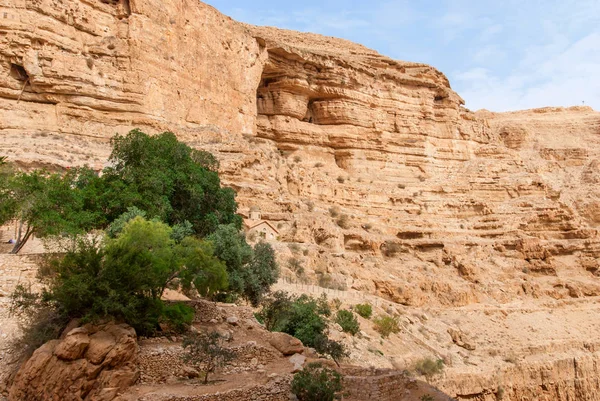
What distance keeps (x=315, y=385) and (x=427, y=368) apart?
35.7ft

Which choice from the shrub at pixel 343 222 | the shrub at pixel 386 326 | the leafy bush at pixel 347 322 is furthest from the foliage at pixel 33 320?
the shrub at pixel 343 222

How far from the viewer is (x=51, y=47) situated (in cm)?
2936

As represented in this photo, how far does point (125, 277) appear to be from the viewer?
13.2 m

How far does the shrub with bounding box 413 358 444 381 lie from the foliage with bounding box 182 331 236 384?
10090mm

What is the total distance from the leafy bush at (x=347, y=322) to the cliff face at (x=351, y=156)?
14.1 feet

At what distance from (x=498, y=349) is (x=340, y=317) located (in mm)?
9846

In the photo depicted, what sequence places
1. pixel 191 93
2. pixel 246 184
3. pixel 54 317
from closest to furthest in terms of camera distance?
pixel 54 317
pixel 246 184
pixel 191 93

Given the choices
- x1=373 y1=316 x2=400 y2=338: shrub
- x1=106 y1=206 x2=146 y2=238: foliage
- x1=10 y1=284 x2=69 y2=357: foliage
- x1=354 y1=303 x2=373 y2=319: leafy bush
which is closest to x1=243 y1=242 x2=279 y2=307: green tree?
x1=106 y1=206 x2=146 y2=238: foliage

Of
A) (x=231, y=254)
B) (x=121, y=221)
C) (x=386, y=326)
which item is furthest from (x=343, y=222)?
(x=121, y=221)

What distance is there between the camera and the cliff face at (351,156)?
28.8m

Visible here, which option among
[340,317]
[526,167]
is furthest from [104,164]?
[526,167]

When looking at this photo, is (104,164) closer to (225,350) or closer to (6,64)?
(6,64)

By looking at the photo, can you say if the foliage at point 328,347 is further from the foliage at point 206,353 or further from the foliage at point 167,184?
the foliage at point 167,184

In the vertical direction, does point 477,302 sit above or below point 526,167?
below
